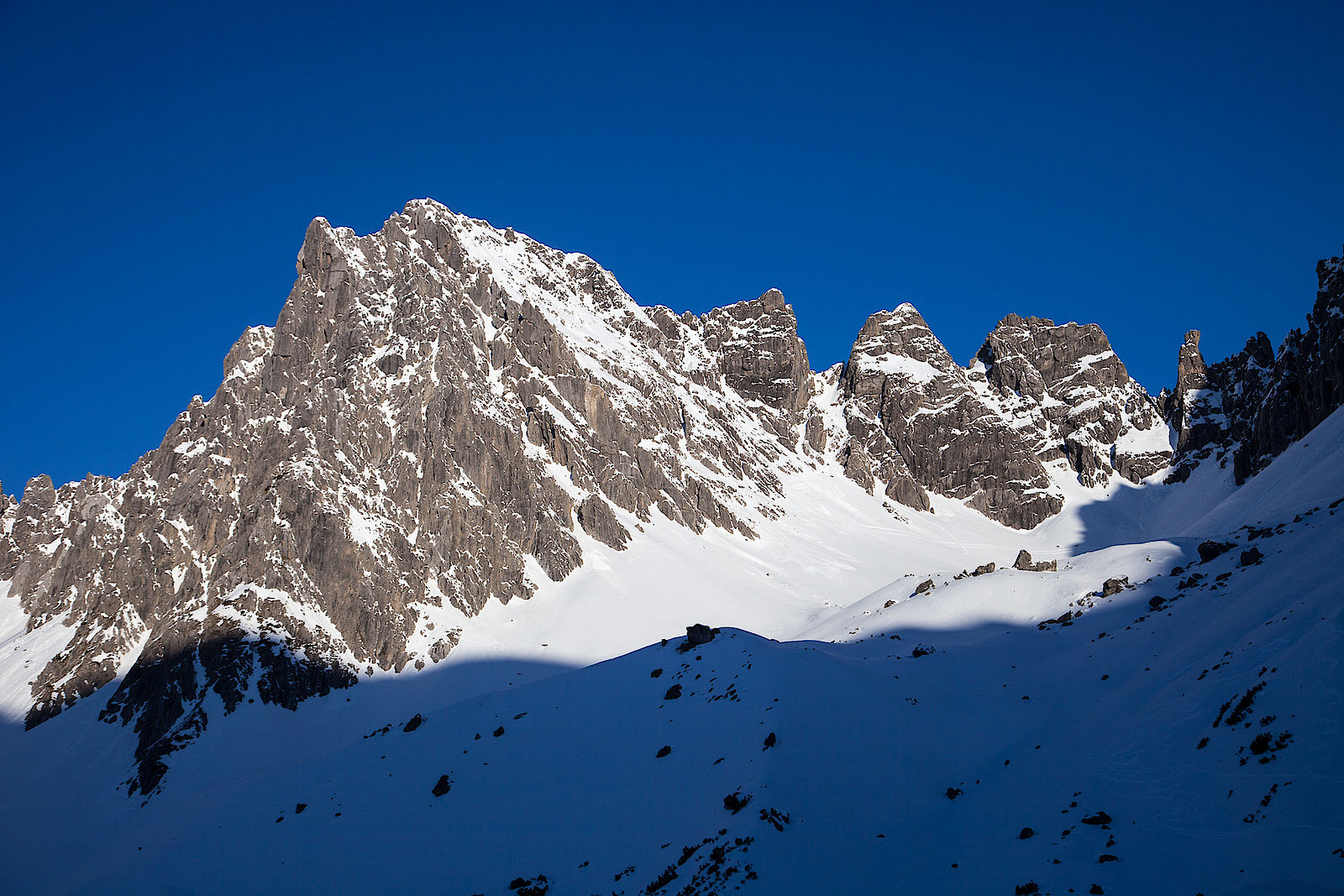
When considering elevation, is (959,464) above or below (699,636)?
above

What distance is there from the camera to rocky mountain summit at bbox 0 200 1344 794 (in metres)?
94.4

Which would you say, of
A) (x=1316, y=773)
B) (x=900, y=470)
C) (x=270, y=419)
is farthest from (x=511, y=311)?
(x=1316, y=773)

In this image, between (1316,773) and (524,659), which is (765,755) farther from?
(524,659)

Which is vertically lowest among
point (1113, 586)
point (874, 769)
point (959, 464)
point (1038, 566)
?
point (874, 769)

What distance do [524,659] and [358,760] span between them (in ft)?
161

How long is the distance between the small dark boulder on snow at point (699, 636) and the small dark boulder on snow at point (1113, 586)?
2687 centimetres

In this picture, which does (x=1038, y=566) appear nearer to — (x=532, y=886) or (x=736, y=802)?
(x=736, y=802)

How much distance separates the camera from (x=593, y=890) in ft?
93.2

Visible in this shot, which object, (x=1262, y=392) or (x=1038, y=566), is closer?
(x=1038, y=566)

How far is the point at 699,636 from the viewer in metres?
50.8

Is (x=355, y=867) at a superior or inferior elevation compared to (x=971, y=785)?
superior

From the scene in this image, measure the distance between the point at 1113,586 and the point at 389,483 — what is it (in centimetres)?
9124

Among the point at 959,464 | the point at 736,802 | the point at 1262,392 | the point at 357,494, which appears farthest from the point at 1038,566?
the point at 959,464

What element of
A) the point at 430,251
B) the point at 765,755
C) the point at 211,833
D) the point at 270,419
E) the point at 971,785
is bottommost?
the point at 971,785
